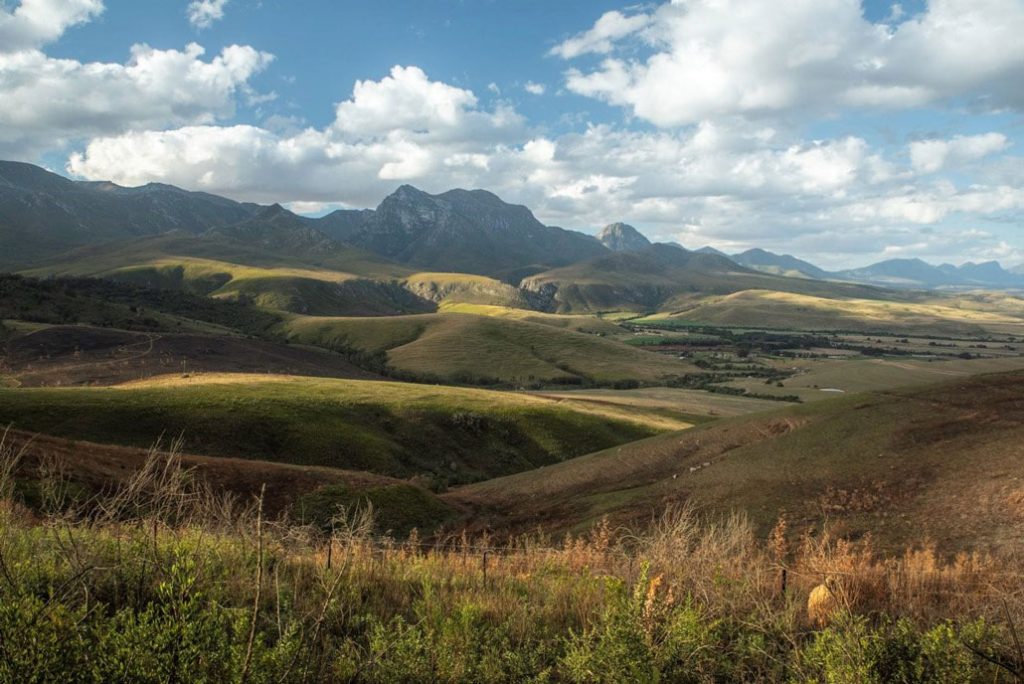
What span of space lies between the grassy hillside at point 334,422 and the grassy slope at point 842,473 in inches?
723

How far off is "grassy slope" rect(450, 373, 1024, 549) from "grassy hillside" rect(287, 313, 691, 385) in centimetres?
9605

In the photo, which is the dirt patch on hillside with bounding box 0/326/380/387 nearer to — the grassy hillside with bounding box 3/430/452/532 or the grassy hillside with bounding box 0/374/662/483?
the grassy hillside with bounding box 0/374/662/483

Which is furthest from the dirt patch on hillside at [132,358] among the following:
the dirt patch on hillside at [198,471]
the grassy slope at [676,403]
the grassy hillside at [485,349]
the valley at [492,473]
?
the grassy slope at [676,403]

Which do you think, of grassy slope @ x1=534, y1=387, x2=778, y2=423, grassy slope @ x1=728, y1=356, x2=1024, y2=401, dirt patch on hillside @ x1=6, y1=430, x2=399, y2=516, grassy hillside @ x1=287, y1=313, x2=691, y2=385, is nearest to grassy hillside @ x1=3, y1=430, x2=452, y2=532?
dirt patch on hillside @ x1=6, y1=430, x2=399, y2=516

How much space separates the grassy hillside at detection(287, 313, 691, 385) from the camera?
465 ft

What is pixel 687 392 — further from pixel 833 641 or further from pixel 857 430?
pixel 833 641

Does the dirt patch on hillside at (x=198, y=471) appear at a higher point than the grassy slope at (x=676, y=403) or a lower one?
higher

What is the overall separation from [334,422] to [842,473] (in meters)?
46.2

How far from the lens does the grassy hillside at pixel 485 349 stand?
465 feet

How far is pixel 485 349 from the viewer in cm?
15812

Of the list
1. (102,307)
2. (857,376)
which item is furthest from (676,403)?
(102,307)

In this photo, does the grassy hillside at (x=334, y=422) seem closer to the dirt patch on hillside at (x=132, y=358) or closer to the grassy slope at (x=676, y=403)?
the grassy slope at (x=676, y=403)

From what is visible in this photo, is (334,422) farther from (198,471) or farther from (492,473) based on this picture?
(198,471)

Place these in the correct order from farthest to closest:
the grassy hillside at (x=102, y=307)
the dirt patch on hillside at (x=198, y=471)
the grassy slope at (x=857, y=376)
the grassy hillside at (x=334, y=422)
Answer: the grassy slope at (x=857, y=376) → the grassy hillside at (x=102, y=307) → the grassy hillside at (x=334, y=422) → the dirt patch on hillside at (x=198, y=471)
